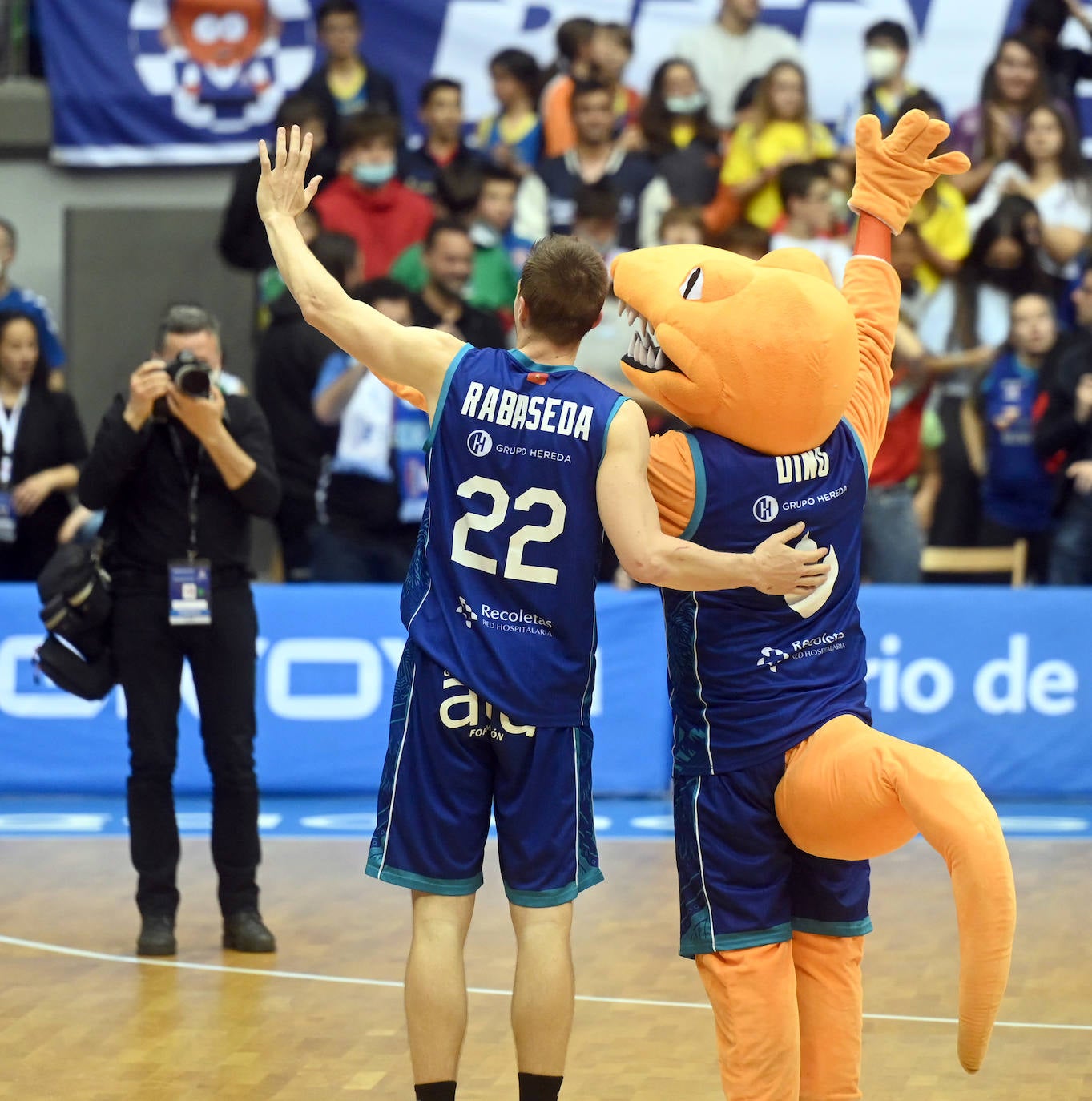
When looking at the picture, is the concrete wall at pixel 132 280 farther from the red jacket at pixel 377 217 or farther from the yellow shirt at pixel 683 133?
the yellow shirt at pixel 683 133

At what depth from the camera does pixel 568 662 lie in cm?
439

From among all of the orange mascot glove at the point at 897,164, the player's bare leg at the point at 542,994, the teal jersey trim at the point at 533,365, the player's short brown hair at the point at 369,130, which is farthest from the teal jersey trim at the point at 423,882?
the player's short brown hair at the point at 369,130

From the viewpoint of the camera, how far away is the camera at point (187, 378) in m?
6.11

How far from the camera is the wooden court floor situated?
5.19 m

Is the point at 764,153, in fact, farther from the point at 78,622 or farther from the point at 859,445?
the point at 859,445

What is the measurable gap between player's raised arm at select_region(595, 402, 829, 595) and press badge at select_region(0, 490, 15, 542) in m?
5.73

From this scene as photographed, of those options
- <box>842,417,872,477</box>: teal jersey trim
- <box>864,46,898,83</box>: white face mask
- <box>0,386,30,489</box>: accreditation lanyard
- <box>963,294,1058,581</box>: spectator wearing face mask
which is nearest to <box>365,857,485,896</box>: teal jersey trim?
<box>842,417,872,477</box>: teal jersey trim

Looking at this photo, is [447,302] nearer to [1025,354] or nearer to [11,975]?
[1025,354]

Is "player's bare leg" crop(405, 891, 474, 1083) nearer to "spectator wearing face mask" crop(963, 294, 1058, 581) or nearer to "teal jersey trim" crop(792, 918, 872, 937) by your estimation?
"teal jersey trim" crop(792, 918, 872, 937)

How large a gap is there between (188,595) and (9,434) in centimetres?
351

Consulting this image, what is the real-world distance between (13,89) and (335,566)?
189 inches

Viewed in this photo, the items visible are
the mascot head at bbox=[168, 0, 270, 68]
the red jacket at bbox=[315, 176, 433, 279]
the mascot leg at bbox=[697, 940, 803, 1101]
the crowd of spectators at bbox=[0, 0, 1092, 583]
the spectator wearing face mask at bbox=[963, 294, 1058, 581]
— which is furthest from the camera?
the mascot head at bbox=[168, 0, 270, 68]

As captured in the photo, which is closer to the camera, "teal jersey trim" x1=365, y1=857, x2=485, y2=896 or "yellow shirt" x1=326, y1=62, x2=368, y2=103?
"teal jersey trim" x1=365, y1=857, x2=485, y2=896

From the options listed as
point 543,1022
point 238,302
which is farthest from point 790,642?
point 238,302
